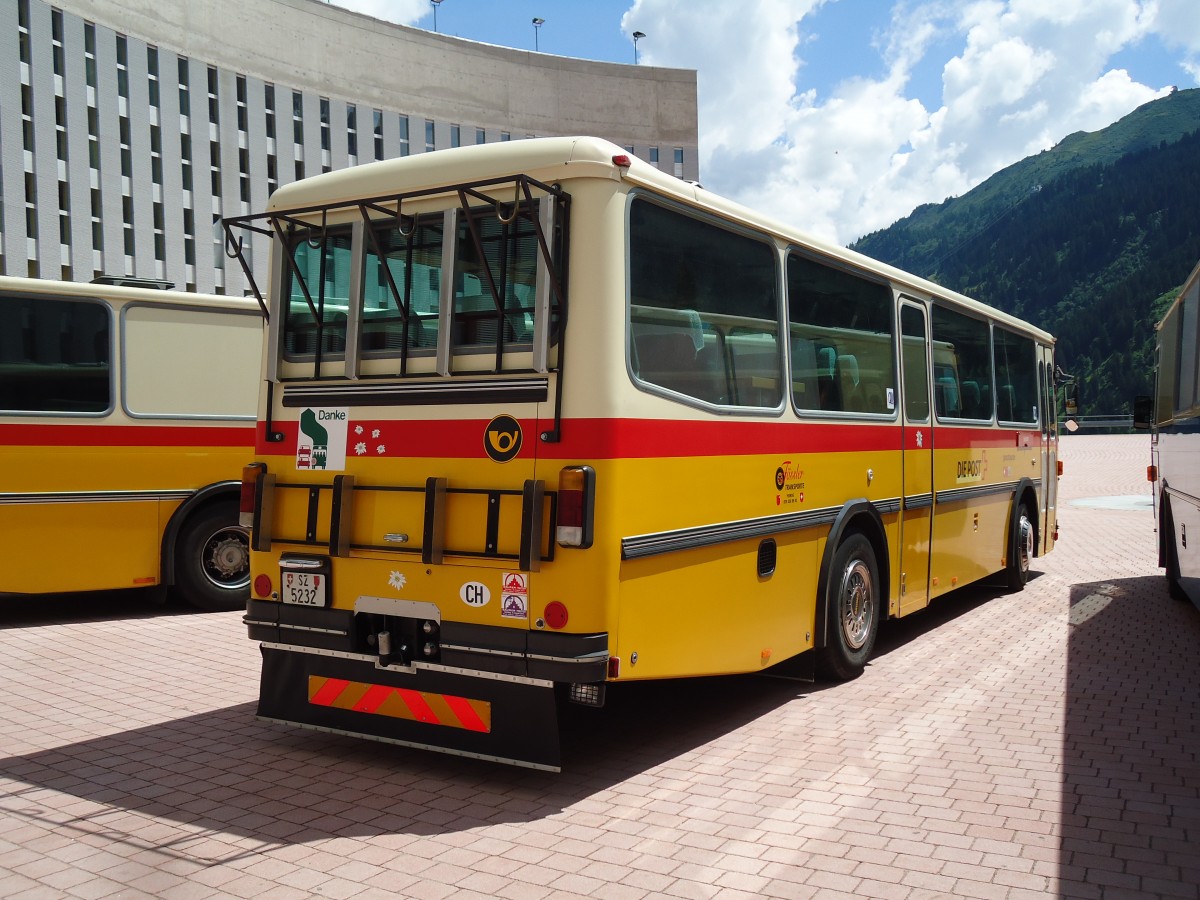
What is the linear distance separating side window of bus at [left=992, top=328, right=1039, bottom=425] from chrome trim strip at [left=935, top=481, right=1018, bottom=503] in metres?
0.67

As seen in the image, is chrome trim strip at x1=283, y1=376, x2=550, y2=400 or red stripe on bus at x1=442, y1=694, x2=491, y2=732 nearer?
chrome trim strip at x1=283, y1=376, x2=550, y2=400

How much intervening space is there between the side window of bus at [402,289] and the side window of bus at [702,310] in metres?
1.06

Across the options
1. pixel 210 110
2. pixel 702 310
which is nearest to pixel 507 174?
pixel 702 310

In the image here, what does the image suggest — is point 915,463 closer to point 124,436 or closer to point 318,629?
point 318,629

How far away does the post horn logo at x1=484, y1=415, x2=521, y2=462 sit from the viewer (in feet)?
17.2

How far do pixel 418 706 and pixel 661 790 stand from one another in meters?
1.27

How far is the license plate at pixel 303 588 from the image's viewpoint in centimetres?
580

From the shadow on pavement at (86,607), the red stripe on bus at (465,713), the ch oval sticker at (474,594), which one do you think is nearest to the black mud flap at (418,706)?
the red stripe on bus at (465,713)

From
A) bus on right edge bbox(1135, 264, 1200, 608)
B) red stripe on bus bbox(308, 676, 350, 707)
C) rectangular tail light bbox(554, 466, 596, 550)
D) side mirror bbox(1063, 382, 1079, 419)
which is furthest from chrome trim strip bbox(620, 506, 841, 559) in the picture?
side mirror bbox(1063, 382, 1079, 419)

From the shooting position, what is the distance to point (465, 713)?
542 cm

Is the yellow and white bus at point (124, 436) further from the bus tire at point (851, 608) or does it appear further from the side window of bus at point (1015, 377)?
the side window of bus at point (1015, 377)

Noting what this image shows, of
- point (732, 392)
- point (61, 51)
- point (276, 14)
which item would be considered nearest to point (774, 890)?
point (732, 392)

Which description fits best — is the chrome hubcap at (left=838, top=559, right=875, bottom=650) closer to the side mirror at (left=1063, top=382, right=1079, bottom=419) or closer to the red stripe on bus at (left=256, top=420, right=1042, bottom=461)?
the red stripe on bus at (left=256, top=420, right=1042, bottom=461)

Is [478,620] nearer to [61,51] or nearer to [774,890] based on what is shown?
[774,890]
